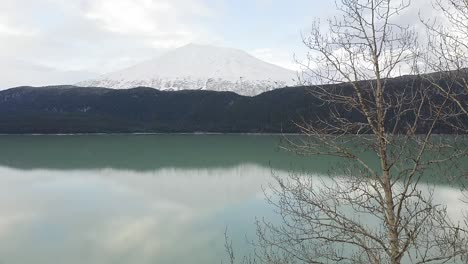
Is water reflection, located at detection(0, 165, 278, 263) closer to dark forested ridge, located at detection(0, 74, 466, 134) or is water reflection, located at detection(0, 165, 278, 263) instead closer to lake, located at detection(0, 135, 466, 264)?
lake, located at detection(0, 135, 466, 264)

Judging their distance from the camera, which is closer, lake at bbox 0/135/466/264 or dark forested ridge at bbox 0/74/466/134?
lake at bbox 0/135/466/264

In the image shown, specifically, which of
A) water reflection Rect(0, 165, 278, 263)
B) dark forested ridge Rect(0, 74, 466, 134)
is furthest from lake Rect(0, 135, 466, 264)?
dark forested ridge Rect(0, 74, 466, 134)

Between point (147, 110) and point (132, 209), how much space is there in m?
105

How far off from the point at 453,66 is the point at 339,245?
322 inches

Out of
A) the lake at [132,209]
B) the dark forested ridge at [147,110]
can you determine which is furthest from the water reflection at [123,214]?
the dark forested ridge at [147,110]

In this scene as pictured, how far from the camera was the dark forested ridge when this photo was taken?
94.2 meters

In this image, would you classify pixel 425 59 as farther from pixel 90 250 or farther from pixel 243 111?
pixel 243 111

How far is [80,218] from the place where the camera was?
63.4ft

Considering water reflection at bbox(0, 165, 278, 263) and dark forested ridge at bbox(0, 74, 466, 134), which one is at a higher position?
dark forested ridge at bbox(0, 74, 466, 134)

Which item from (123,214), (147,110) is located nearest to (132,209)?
(123,214)

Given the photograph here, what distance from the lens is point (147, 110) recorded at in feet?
409

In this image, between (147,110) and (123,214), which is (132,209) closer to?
(123,214)

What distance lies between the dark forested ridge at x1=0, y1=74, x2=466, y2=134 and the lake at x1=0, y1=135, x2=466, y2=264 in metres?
41.4

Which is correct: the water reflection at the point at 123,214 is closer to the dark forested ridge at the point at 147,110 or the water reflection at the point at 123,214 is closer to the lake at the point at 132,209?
the lake at the point at 132,209
